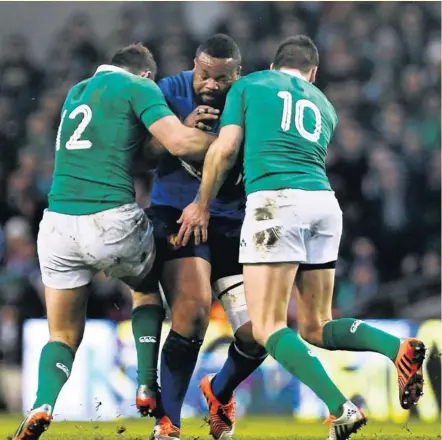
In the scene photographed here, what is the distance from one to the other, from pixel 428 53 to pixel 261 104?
905cm

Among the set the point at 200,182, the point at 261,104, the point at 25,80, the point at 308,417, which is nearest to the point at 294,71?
the point at 261,104

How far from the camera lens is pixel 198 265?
6262mm

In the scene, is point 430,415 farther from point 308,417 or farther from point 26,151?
point 26,151

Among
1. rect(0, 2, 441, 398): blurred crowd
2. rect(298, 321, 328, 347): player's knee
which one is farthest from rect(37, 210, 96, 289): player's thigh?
rect(0, 2, 441, 398): blurred crowd

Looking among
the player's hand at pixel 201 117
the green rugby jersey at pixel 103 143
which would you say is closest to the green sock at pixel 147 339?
the green rugby jersey at pixel 103 143

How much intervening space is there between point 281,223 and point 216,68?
1.10 metres

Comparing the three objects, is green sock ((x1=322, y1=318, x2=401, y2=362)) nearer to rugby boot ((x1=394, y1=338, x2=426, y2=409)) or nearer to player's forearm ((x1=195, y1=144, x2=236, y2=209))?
rugby boot ((x1=394, y1=338, x2=426, y2=409))

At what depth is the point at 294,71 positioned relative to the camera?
612 cm

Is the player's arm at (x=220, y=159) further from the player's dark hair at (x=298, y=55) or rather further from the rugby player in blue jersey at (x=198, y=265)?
the player's dark hair at (x=298, y=55)

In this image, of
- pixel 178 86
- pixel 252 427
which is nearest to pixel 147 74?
pixel 178 86

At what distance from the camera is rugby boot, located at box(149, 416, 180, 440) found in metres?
6.03

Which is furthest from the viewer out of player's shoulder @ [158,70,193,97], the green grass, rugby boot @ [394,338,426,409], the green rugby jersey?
the green grass

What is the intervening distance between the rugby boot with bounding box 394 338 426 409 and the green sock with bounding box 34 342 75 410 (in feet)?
5.93

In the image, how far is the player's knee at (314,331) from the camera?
6.10 m
